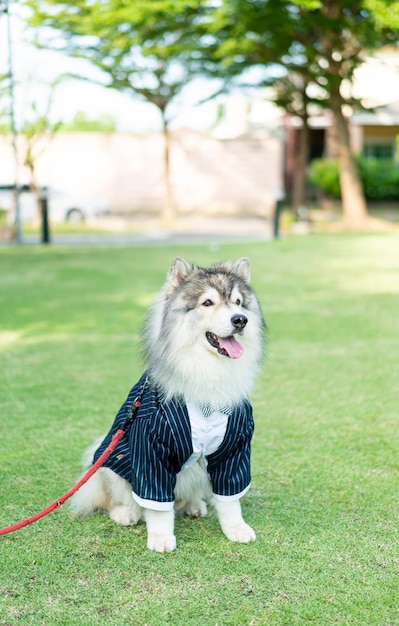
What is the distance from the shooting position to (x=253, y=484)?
12.6 ft

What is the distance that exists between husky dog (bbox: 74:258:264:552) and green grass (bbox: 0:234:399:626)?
20 cm

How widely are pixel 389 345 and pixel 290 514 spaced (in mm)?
3792

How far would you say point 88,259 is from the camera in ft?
44.9

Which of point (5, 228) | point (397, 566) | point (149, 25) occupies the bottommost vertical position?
point (397, 566)

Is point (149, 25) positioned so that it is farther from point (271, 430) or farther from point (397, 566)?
point (397, 566)

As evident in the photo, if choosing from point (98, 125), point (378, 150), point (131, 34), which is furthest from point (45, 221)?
point (98, 125)

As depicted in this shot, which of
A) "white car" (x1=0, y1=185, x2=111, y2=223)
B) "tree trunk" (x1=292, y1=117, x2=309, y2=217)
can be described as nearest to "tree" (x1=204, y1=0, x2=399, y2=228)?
"tree trunk" (x1=292, y1=117, x2=309, y2=217)

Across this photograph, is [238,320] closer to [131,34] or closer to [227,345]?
[227,345]

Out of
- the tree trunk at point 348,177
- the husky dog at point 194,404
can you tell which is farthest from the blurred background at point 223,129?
the husky dog at point 194,404

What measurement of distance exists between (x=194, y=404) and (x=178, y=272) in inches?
23.1

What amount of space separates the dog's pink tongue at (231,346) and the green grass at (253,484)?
0.56 metres

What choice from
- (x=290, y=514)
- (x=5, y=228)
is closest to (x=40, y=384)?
(x=290, y=514)

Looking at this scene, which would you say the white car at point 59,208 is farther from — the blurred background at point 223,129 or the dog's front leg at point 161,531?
the dog's front leg at point 161,531

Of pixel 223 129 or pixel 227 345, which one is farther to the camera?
pixel 223 129
